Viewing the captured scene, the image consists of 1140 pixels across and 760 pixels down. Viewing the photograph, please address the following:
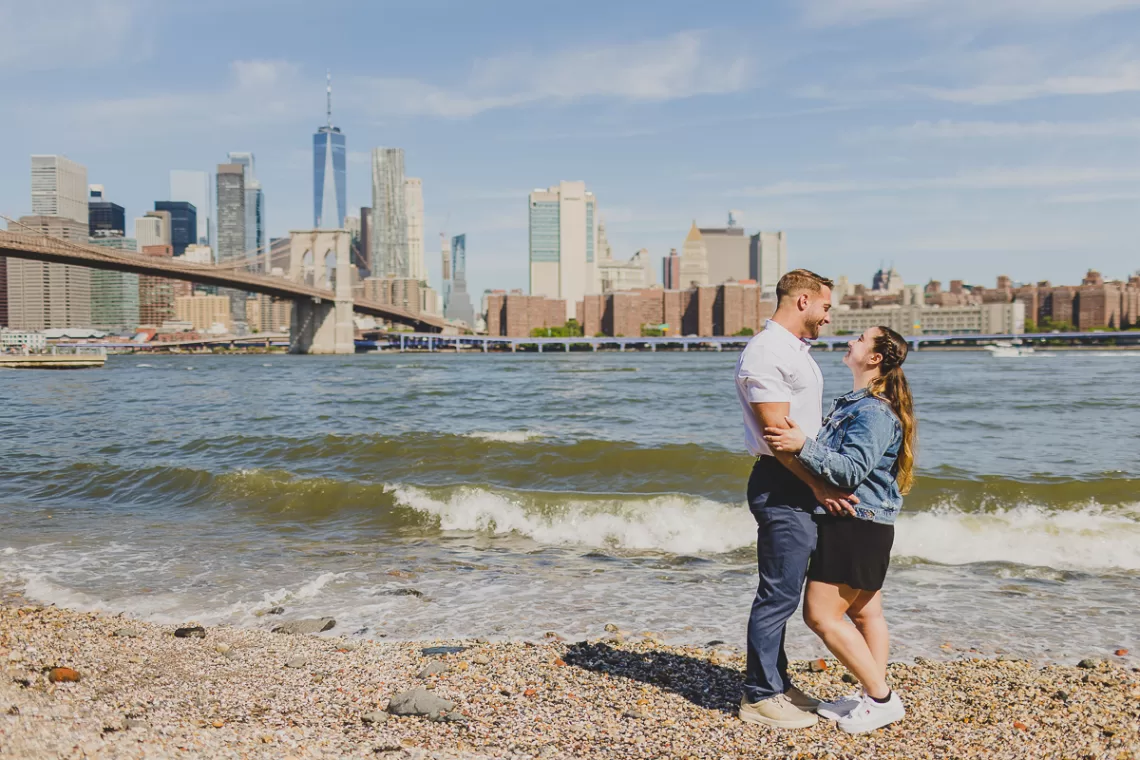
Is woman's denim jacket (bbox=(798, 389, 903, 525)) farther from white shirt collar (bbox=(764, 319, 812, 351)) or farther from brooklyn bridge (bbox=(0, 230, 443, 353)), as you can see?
brooklyn bridge (bbox=(0, 230, 443, 353))

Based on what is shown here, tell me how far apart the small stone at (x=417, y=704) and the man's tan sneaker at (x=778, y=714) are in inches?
43.6

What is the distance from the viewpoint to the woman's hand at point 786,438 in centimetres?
289

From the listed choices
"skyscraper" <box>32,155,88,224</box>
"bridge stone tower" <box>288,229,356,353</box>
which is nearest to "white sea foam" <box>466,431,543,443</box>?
"bridge stone tower" <box>288,229,356,353</box>

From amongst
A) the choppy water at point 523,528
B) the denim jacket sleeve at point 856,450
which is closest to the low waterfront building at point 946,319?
the choppy water at point 523,528

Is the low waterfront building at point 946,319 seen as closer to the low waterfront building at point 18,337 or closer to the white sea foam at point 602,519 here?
the low waterfront building at point 18,337

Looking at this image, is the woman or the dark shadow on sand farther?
the dark shadow on sand

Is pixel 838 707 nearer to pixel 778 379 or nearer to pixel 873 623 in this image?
pixel 873 623

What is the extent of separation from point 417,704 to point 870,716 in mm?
1638

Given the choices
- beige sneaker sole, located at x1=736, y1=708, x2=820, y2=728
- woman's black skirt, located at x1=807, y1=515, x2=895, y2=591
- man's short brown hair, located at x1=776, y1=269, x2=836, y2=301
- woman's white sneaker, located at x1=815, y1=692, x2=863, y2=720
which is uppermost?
man's short brown hair, located at x1=776, y1=269, x2=836, y2=301

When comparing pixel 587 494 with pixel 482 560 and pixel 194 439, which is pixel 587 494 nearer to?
pixel 482 560

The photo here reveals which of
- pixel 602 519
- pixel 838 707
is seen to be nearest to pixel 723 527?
pixel 602 519

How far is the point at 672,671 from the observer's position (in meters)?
3.83

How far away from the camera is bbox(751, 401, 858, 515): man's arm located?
9.66 ft

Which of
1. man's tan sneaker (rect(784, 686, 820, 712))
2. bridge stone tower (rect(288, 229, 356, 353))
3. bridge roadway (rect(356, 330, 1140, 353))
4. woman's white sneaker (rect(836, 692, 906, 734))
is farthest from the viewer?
bridge roadway (rect(356, 330, 1140, 353))
